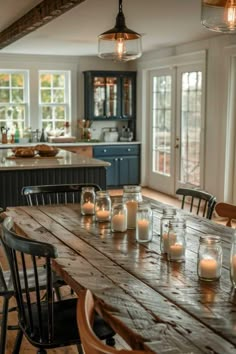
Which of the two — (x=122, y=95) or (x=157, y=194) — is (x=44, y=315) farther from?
(x=122, y=95)

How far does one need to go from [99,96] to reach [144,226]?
22.5 feet

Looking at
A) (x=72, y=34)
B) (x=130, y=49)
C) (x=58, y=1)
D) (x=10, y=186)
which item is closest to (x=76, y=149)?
(x=72, y=34)

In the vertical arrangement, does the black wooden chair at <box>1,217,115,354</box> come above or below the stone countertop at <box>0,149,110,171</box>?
below

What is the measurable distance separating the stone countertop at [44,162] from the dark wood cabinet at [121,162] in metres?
2.95

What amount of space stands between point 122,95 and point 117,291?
760 centimetres

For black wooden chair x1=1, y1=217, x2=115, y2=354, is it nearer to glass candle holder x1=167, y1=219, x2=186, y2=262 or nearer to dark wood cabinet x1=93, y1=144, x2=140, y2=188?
glass candle holder x1=167, y1=219, x2=186, y2=262

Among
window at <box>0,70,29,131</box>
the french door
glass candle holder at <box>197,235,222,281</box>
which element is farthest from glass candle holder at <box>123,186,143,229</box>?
window at <box>0,70,29,131</box>

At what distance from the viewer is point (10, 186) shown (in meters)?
5.07

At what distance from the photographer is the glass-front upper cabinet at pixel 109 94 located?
357 inches

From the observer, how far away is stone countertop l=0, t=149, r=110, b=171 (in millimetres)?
5039

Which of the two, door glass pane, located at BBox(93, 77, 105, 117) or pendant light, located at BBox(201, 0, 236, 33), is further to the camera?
door glass pane, located at BBox(93, 77, 105, 117)

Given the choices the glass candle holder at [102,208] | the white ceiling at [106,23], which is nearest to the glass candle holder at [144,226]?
the glass candle holder at [102,208]

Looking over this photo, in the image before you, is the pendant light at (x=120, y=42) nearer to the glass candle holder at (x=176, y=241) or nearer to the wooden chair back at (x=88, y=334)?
the glass candle holder at (x=176, y=241)

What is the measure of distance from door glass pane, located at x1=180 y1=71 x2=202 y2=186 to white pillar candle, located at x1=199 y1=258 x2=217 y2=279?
220 inches
